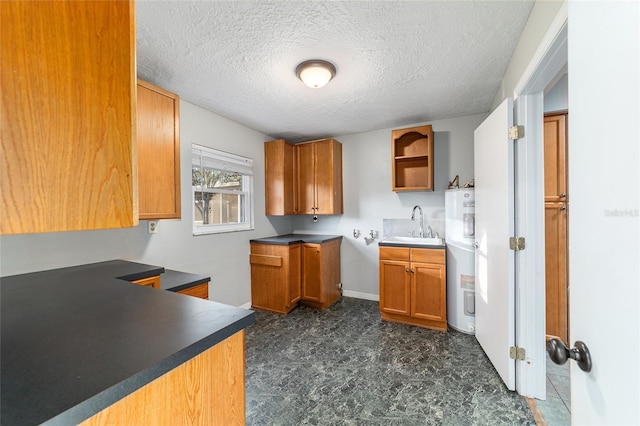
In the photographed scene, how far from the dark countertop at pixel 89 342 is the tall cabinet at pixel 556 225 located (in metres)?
2.68

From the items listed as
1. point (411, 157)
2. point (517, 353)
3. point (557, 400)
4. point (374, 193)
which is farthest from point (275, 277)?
point (557, 400)

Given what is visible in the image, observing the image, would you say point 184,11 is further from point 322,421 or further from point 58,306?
point 322,421

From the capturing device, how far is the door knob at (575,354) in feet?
1.96

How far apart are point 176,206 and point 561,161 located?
3.26m

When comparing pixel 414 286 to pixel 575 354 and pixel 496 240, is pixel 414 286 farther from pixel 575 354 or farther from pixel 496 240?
pixel 575 354

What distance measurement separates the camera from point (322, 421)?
4.94ft

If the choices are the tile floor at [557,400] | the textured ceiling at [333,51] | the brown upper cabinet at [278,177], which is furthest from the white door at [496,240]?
the brown upper cabinet at [278,177]

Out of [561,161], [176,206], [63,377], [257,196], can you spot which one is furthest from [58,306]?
[561,161]

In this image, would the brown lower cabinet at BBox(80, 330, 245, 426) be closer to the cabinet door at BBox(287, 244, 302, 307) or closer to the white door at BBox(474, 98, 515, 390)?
the white door at BBox(474, 98, 515, 390)

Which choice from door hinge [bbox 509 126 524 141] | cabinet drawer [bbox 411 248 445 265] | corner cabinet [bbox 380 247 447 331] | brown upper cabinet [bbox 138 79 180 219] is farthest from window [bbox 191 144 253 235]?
door hinge [bbox 509 126 524 141]

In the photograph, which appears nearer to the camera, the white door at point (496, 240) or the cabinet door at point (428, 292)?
the white door at point (496, 240)

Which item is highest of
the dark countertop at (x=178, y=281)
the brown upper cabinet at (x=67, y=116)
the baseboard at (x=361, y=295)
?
the brown upper cabinet at (x=67, y=116)

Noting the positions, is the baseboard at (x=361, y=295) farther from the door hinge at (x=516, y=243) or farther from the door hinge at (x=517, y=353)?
the door hinge at (x=516, y=243)

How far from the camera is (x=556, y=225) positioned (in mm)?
2242
